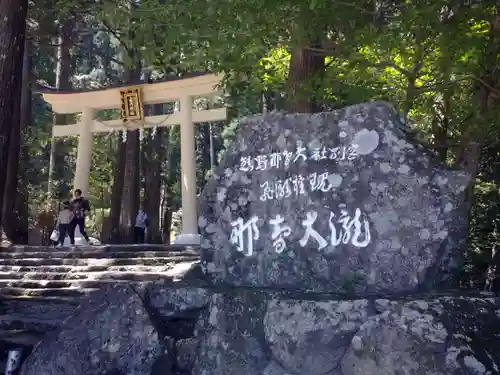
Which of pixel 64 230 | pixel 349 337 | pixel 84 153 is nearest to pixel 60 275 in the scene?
pixel 64 230

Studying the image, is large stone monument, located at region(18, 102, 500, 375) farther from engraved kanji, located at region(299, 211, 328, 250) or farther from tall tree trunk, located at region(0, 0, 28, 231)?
tall tree trunk, located at region(0, 0, 28, 231)

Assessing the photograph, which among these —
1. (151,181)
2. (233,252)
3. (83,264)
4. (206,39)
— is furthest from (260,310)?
(151,181)

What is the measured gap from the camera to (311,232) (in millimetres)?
4414

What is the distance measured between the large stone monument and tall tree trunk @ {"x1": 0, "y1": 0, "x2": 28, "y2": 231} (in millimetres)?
4243

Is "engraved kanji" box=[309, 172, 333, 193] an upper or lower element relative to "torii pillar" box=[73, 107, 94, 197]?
lower

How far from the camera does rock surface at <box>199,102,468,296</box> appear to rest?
4004 mm

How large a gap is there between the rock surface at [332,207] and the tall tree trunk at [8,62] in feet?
14.4

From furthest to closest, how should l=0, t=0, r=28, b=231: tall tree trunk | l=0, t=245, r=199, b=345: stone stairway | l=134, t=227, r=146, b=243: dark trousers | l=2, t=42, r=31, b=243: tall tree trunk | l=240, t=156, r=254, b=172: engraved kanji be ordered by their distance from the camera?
l=134, t=227, r=146, b=243: dark trousers < l=2, t=42, r=31, b=243: tall tree trunk < l=0, t=0, r=28, b=231: tall tree trunk < l=0, t=245, r=199, b=345: stone stairway < l=240, t=156, r=254, b=172: engraved kanji

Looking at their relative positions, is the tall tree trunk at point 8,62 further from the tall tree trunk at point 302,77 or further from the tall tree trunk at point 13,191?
the tall tree trunk at point 302,77

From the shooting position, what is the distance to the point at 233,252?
15.6 feet

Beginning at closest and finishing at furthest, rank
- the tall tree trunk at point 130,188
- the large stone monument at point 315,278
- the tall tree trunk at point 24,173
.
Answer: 1. the large stone monument at point 315,278
2. the tall tree trunk at point 24,173
3. the tall tree trunk at point 130,188

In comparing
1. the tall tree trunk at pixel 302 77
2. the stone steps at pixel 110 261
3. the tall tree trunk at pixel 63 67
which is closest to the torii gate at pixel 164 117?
the tall tree trunk at pixel 63 67

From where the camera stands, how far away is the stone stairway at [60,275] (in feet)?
21.7

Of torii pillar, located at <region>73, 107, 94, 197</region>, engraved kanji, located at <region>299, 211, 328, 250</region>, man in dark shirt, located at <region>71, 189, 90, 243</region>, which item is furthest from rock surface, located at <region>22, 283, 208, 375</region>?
torii pillar, located at <region>73, 107, 94, 197</region>
